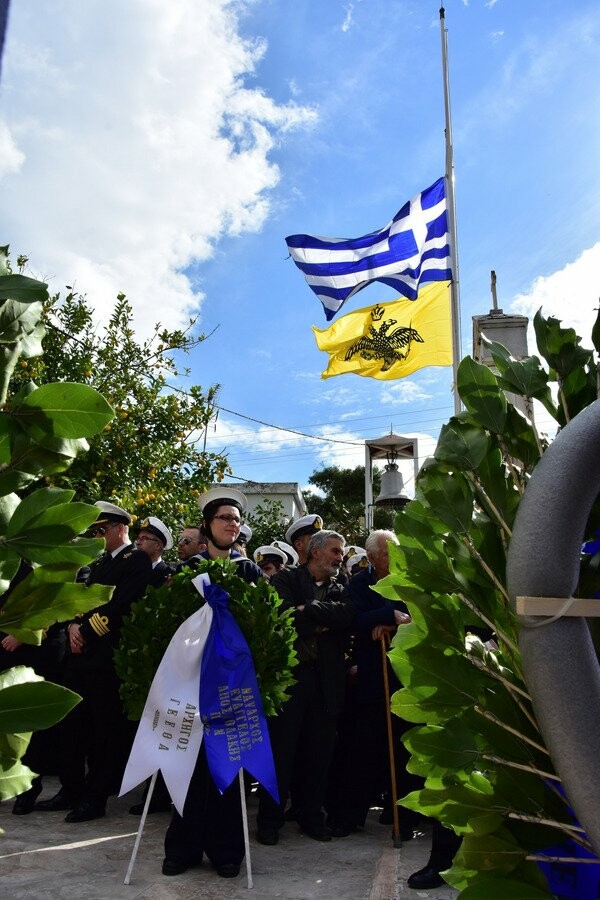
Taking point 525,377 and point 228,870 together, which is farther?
point 228,870

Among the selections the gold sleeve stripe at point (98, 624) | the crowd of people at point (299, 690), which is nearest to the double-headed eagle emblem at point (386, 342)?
the crowd of people at point (299, 690)

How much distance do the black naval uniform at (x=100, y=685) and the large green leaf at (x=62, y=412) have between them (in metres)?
4.39

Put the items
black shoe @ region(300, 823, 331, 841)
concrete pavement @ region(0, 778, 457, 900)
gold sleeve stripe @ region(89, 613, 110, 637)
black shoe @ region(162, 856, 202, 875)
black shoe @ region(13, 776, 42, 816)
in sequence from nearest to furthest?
concrete pavement @ region(0, 778, 457, 900) < black shoe @ region(162, 856, 202, 875) < black shoe @ region(300, 823, 331, 841) < black shoe @ region(13, 776, 42, 816) < gold sleeve stripe @ region(89, 613, 110, 637)

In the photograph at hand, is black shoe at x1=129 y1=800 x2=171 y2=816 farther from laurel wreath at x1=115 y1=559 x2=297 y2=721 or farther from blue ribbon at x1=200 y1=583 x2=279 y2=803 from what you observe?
blue ribbon at x1=200 y1=583 x2=279 y2=803

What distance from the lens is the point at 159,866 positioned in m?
4.00

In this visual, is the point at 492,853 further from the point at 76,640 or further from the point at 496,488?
the point at 76,640

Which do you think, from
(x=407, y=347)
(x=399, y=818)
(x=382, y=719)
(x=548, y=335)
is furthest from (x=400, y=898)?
(x=407, y=347)

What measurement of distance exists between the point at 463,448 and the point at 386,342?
774cm

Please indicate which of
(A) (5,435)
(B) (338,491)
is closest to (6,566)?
(A) (5,435)

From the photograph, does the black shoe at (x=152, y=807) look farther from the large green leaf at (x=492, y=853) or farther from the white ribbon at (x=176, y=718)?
the large green leaf at (x=492, y=853)

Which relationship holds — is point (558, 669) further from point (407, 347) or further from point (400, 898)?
point (407, 347)

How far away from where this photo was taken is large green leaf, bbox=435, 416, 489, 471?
4.10 feet

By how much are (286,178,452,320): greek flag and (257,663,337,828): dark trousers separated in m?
4.87

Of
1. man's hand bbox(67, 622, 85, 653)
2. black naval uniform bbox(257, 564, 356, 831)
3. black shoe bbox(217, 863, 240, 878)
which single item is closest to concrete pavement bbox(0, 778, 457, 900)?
black shoe bbox(217, 863, 240, 878)
